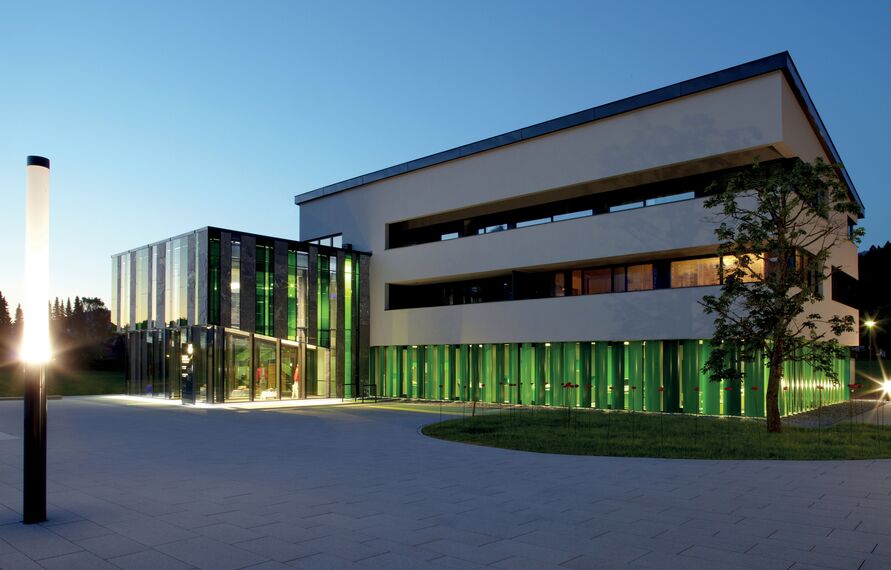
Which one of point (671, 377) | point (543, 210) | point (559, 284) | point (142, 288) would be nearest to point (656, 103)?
point (543, 210)

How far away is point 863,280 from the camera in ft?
251

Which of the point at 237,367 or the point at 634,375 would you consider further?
the point at 237,367

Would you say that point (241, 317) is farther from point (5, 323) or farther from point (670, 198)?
point (5, 323)

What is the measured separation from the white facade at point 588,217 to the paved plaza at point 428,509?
1399 centimetres

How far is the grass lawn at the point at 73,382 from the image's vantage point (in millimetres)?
41781

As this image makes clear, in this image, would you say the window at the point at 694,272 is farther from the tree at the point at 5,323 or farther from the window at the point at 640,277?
the tree at the point at 5,323

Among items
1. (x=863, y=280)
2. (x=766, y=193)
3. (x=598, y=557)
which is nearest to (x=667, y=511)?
(x=598, y=557)

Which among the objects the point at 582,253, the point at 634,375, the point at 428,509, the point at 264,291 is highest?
the point at 582,253

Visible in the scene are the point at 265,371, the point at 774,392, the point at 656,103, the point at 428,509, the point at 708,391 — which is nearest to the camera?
the point at 428,509

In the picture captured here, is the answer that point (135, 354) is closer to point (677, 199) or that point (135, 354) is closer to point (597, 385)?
point (597, 385)

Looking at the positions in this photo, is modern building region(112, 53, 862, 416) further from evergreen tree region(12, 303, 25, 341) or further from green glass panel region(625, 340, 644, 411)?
evergreen tree region(12, 303, 25, 341)

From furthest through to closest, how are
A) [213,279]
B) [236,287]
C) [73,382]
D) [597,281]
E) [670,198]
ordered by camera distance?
[73,382], [236,287], [597,281], [213,279], [670,198]

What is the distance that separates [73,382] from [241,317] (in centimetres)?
2687

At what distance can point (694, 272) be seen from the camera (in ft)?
92.7
